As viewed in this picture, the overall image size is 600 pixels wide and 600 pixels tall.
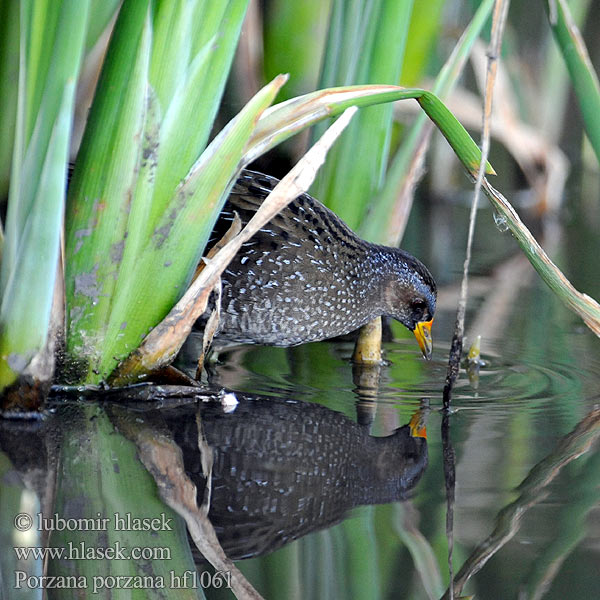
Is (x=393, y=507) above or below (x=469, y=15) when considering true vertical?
below

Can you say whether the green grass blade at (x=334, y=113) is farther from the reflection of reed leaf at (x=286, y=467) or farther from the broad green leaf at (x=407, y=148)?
the reflection of reed leaf at (x=286, y=467)

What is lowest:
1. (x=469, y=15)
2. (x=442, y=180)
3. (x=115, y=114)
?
(x=115, y=114)

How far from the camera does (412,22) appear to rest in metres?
4.29

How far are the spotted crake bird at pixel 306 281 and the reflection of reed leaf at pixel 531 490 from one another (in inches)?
31.9

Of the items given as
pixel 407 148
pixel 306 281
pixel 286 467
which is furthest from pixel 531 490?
pixel 407 148

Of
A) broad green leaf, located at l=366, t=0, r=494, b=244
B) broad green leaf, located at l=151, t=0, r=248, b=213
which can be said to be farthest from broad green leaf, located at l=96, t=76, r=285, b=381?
broad green leaf, located at l=366, t=0, r=494, b=244

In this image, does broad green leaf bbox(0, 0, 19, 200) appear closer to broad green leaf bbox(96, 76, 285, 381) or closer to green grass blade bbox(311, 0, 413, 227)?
broad green leaf bbox(96, 76, 285, 381)

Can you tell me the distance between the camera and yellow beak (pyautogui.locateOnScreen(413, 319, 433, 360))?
335cm

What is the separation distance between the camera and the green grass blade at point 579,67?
295 cm

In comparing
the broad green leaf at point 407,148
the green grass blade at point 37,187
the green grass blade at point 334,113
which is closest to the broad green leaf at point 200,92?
the green grass blade at point 334,113

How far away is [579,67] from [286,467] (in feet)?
5.03

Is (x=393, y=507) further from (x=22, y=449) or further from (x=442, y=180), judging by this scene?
(x=442, y=180)

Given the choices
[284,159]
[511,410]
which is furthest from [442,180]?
[511,410]

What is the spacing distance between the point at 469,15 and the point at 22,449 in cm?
504
